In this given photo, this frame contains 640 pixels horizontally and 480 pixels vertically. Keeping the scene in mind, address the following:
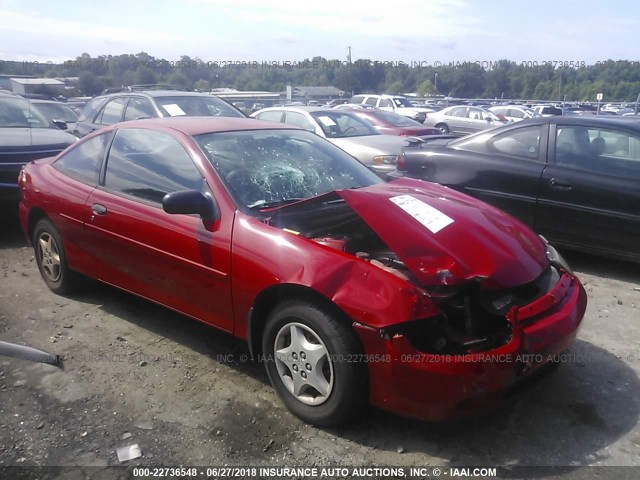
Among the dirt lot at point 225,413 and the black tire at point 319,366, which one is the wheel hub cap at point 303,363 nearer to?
the black tire at point 319,366

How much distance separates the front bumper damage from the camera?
2.54 metres

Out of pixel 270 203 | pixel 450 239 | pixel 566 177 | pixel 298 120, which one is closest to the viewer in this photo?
pixel 450 239

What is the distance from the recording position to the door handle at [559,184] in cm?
525

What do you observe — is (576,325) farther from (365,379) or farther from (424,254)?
(365,379)

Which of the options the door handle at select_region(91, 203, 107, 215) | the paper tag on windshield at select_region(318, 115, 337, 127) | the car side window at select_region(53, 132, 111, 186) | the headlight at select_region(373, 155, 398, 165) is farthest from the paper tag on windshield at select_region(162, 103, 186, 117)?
the door handle at select_region(91, 203, 107, 215)

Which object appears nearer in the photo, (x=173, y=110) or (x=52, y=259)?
Answer: (x=52, y=259)

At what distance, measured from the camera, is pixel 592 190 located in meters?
5.11

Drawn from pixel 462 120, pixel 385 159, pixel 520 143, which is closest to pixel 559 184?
pixel 520 143

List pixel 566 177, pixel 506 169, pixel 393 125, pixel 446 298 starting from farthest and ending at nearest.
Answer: pixel 393 125 → pixel 506 169 → pixel 566 177 → pixel 446 298

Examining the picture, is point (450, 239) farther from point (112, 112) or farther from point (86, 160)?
point (112, 112)

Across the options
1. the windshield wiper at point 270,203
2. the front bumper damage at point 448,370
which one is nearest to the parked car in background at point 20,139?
the windshield wiper at point 270,203

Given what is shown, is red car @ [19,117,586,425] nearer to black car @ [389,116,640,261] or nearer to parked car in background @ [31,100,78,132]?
black car @ [389,116,640,261]

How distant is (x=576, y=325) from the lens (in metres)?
2.96

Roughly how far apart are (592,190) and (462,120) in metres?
17.5
